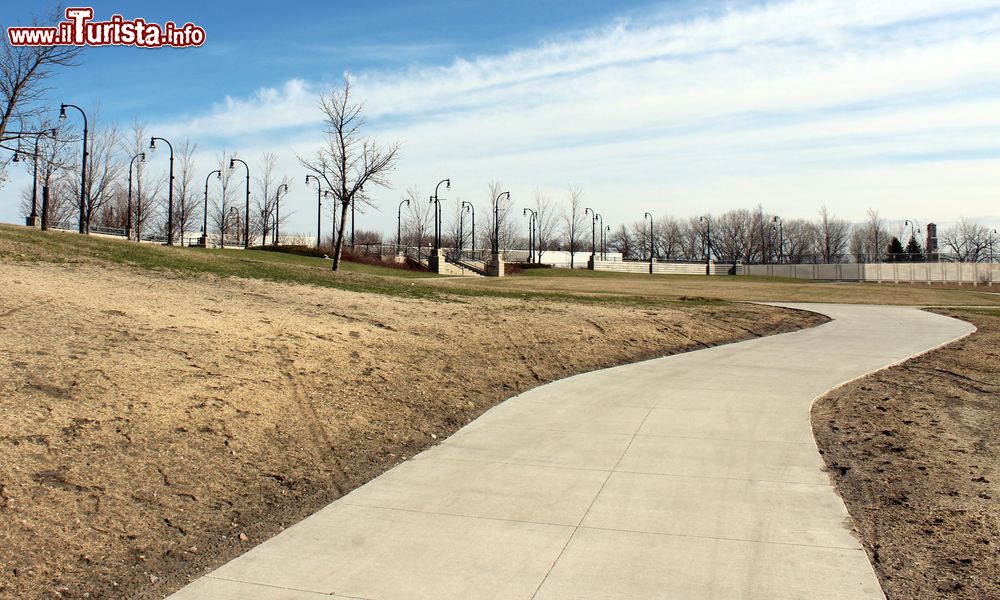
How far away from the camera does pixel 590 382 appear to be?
10.9 metres

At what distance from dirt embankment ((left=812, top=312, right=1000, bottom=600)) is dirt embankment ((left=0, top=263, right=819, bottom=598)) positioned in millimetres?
4003

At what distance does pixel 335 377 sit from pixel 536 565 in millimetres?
4993

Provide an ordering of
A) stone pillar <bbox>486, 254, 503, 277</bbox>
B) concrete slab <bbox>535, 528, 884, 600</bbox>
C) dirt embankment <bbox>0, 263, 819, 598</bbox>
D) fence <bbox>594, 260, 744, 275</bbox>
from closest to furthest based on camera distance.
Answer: concrete slab <bbox>535, 528, 884, 600</bbox>, dirt embankment <bbox>0, 263, 819, 598</bbox>, stone pillar <bbox>486, 254, 503, 277</bbox>, fence <bbox>594, 260, 744, 275</bbox>

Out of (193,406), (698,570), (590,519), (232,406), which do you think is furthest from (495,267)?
(698,570)

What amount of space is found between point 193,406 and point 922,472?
660cm

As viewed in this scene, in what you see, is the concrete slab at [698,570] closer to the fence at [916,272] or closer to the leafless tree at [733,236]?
the fence at [916,272]

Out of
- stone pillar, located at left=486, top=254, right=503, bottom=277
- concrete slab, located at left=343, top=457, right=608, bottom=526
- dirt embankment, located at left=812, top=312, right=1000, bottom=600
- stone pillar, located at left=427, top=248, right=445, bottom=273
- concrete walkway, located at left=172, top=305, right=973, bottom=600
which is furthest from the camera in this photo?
stone pillar, located at left=486, top=254, right=503, bottom=277

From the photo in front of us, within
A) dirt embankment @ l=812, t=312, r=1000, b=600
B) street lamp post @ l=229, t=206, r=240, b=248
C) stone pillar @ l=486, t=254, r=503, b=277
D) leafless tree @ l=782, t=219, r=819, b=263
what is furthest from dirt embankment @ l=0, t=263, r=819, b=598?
leafless tree @ l=782, t=219, r=819, b=263

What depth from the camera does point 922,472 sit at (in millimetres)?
6398

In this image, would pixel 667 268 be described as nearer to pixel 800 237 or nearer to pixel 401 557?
pixel 800 237

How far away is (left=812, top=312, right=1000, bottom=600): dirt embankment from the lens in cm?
448

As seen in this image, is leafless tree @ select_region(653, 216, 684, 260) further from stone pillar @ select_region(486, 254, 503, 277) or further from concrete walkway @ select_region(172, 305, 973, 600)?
concrete walkway @ select_region(172, 305, 973, 600)

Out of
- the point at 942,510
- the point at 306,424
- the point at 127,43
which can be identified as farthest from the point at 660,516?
the point at 127,43

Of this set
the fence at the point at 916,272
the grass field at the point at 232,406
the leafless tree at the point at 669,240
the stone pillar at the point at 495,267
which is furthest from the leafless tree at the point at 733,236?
the grass field at the point at 232,406
